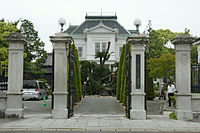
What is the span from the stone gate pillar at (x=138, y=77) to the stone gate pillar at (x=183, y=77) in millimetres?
1476

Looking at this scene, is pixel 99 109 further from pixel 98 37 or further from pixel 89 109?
pixel 98 37

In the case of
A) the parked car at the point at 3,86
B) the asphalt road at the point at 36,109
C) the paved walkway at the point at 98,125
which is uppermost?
the parked car at the point at 3,86

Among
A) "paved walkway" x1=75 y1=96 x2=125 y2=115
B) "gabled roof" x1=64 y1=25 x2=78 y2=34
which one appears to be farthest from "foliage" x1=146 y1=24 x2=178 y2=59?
"paved walkway" x1=75 y1=96 x2=125 y2=115

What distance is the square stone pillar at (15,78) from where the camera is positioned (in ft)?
36.5

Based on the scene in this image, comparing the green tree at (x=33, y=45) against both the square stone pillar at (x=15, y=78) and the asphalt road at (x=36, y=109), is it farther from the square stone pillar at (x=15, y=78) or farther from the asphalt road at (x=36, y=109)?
the square stone pillar at (x=15, y=78)

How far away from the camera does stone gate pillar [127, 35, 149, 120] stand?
1101 cm

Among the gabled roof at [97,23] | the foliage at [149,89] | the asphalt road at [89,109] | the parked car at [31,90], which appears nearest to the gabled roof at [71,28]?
the gabled roof at [97,23]

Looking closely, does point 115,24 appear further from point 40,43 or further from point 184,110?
point 184,110

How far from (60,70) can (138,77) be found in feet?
11.3

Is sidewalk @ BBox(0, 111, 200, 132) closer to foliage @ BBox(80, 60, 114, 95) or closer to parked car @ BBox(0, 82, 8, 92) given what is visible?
parked car @ BBox(0, 82, 8, 92)

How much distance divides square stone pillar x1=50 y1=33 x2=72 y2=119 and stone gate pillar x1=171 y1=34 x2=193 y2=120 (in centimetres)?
484

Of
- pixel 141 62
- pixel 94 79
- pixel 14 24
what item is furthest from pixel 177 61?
pixel 14 24

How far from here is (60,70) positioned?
11297 millimetres

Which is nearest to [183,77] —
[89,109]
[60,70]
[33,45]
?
[60,70]
